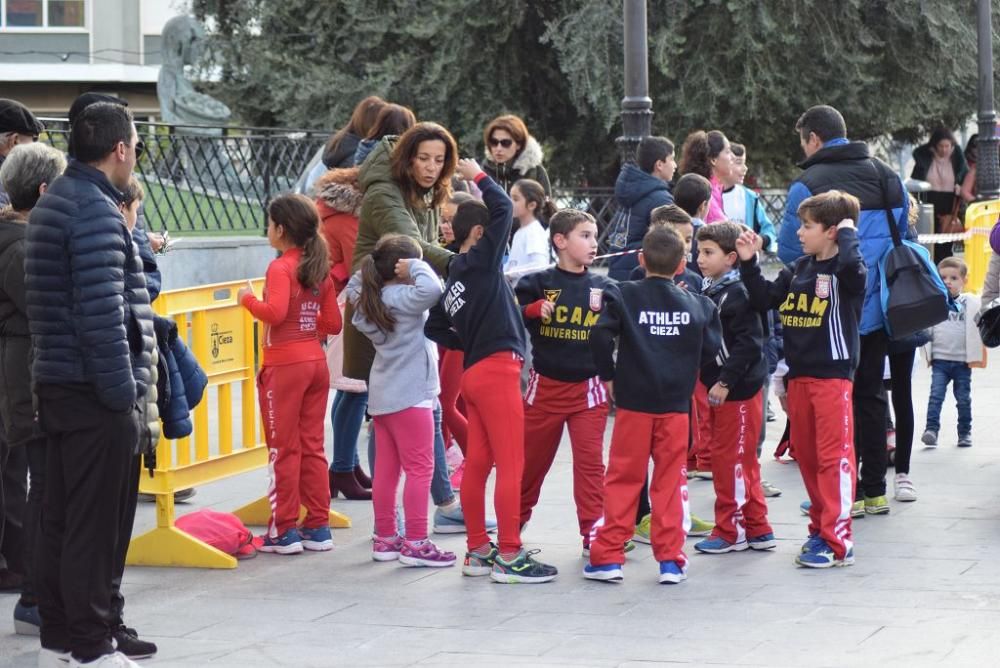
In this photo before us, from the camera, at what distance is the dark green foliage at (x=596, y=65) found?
19.5m

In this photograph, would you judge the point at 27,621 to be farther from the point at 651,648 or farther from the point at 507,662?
the point at 651,648

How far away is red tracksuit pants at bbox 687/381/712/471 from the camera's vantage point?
8781 mm

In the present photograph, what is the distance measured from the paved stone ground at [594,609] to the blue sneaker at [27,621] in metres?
0.07

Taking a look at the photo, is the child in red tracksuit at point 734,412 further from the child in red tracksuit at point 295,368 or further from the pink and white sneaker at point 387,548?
the child in red tracksuit at point 295,368

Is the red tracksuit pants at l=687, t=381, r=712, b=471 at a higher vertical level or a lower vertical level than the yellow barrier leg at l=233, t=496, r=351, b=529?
higher

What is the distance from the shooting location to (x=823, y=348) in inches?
279

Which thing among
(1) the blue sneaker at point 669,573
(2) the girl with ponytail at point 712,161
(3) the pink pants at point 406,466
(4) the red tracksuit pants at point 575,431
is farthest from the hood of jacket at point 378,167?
(2) the girl with ponytail at point 712,161

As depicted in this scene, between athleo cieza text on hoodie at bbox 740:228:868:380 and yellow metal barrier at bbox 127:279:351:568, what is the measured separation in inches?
93.9

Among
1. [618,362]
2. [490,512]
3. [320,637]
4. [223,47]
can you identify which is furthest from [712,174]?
[223,47]

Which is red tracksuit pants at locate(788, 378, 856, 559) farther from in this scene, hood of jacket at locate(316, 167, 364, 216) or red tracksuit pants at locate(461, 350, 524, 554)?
hood of jacket at locate(316, 167, 364, 216)

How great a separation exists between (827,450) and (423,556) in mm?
1808

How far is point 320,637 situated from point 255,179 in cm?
1076

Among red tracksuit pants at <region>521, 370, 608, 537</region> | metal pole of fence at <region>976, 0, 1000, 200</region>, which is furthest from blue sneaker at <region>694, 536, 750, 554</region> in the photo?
metal pole of fence at <region>976, 0, 1000, 200</region>

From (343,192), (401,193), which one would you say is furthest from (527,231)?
(401,193)
